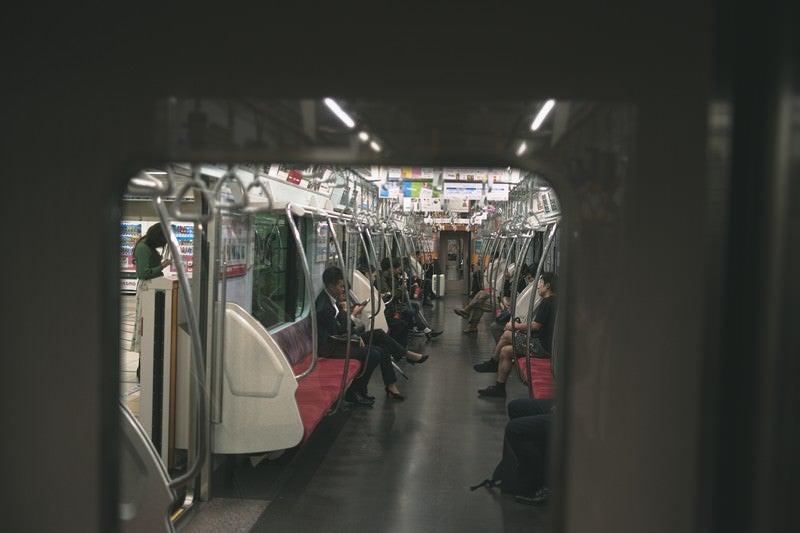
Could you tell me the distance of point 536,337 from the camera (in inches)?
256

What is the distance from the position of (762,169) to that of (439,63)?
523 millimetres

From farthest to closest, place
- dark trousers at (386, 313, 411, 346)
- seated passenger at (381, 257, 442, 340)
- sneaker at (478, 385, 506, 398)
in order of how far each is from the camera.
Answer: seated passenger at (381, 257, 442, 340) < dark trousers at (386, 313, 411, 346) < sneaker at (478, 385, 506, 398)

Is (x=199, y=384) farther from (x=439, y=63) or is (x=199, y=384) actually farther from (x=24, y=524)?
(x=439, y=63)

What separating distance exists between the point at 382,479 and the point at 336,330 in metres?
1.86

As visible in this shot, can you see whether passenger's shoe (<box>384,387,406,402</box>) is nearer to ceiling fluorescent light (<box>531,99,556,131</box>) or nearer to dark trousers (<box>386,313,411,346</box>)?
dark trousers (<box>386,313,411,346</box>)

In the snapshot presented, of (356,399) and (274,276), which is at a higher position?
(274,276)

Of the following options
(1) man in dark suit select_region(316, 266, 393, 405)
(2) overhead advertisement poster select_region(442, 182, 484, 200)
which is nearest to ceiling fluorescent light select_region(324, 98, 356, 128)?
(1) man in dark suit select_region(316, 266, 393, 405)

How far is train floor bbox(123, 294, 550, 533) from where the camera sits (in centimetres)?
393

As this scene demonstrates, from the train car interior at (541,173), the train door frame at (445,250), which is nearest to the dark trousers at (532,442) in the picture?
the train car interior at (541,173)

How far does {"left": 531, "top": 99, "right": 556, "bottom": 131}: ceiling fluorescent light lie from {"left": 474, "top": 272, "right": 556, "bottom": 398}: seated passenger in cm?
416

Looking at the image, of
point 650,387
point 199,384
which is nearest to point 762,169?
point 650,387

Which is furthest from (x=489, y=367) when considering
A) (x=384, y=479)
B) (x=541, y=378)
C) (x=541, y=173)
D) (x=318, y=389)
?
(x=541, y=173)

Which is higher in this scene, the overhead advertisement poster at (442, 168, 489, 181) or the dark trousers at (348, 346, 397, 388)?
the overhead advertisement poster at (442, 168, 489, 181)

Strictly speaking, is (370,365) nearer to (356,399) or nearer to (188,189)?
(356,399)
